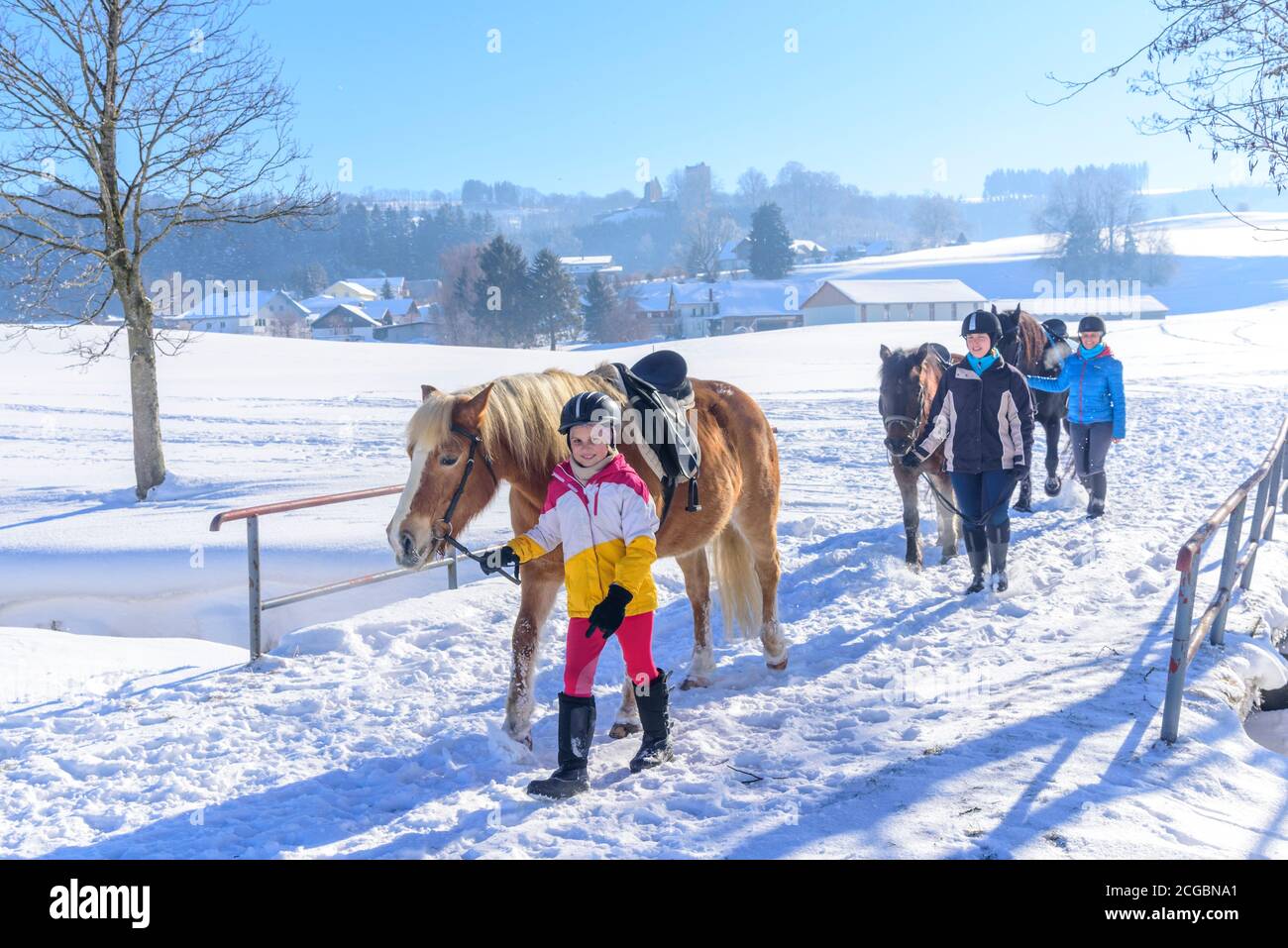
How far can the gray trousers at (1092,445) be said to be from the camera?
9078mm

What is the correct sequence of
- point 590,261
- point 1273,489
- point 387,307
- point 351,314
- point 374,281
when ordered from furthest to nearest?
point 590,261, point 374,281, point 387,307, point 351,314, point 1273,489

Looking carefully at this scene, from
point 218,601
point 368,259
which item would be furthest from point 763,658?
point 368,259

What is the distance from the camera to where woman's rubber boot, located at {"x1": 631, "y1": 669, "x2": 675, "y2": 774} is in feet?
12.8

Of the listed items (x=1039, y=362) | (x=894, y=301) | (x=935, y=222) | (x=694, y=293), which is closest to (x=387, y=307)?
(x=694, y=293)

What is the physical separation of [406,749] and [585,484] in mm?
1652

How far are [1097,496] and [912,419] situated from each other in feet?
10.6

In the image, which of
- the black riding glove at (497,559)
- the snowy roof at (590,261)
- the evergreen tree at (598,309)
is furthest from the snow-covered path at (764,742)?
the snowy roof at (590,261)

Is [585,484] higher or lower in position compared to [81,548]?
higher

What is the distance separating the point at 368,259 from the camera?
104 meters

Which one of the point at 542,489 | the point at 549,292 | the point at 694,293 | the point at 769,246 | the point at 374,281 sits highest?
the point at 769,246

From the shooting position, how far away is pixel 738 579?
5.54 meters

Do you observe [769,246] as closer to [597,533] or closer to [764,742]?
[764,742]

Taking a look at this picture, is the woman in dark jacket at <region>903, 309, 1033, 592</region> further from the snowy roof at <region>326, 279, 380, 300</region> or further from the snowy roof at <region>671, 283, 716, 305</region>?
the snowy roof at <region>326, 279, 380, 300</region>
